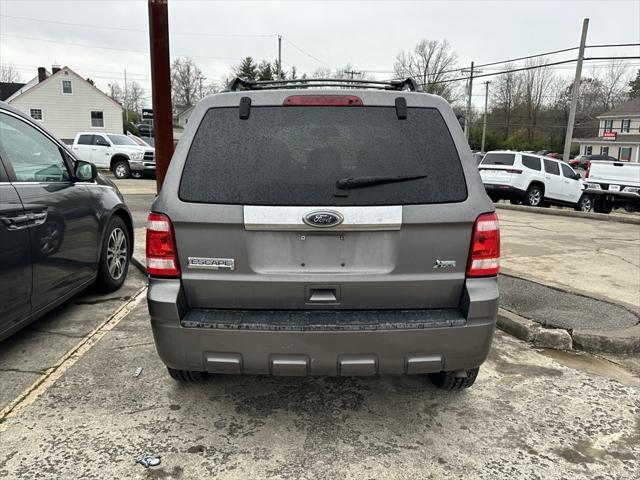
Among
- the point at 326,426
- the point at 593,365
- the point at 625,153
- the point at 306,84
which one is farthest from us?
the point at 625,153

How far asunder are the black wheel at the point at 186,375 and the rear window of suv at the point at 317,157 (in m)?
1.17

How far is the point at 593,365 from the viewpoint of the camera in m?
3.78

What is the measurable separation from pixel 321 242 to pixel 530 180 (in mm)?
13953

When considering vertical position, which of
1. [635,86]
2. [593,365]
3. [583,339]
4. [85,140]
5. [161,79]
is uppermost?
[635,86]

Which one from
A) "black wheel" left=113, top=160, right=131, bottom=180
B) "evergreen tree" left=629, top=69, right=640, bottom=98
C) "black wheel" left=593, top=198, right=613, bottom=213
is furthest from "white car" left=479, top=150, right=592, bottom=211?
"evergreen tree" left=629, top=69, right=640, bottom=98

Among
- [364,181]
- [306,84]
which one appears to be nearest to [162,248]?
[364,181]

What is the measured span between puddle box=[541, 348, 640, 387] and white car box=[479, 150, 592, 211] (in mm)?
11171

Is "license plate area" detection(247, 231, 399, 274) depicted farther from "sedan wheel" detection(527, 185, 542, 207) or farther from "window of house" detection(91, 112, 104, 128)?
"window of house" detection(91, 112, 104, 128)

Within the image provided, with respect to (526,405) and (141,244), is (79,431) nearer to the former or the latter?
(526,405)

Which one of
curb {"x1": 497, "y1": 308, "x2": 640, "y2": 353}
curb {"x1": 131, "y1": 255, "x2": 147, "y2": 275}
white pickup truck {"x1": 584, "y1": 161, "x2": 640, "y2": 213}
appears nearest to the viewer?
curb {"x1": 497, "y1": 308, "x2": 640, "y2": 353}

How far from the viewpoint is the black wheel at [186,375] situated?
3027 mm

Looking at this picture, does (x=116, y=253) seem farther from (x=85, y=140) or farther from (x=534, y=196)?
(x=85, y=140)

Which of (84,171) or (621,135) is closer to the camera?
(84,171)

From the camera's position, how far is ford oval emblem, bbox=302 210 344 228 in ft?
7.84
